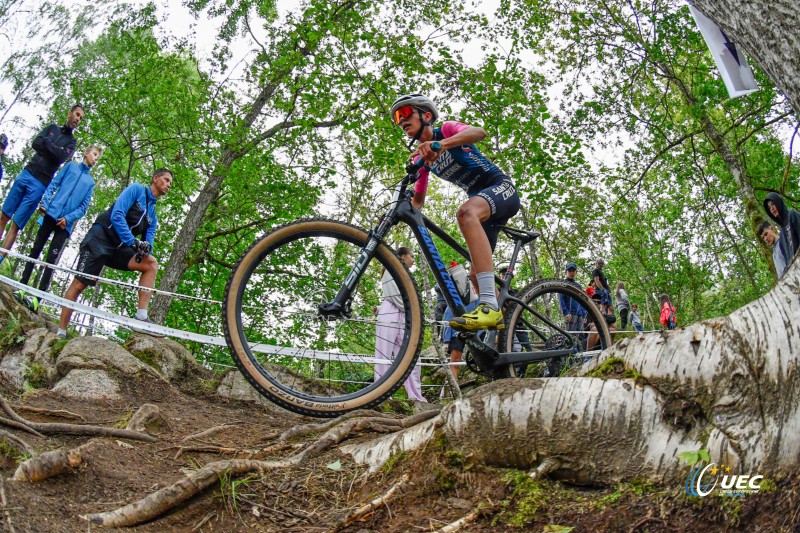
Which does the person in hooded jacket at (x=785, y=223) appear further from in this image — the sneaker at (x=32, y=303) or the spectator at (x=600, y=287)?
the sneaker at (x=32, y=303)

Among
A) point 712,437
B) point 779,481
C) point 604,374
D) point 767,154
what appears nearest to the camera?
point 779,481

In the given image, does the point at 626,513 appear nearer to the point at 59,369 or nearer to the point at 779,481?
the point at 779,481

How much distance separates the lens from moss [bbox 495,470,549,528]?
2328 millimetres

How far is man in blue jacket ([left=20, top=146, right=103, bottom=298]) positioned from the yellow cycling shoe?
6.18 meters

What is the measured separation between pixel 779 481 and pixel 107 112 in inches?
687

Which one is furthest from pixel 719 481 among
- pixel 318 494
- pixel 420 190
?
pixel 420 190

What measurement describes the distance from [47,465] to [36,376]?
3.43m

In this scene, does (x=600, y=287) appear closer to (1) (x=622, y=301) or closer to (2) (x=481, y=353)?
(1) (x=622, y=301)

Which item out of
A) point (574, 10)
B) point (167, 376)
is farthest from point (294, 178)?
point (167, 376)

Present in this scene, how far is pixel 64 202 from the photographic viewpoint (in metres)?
8.06

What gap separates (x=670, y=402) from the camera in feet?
7.98

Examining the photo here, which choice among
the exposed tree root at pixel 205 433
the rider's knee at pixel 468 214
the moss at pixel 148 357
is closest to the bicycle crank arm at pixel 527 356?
the rider's knee at pixel 468 214

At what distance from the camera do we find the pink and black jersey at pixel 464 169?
15.1 feet

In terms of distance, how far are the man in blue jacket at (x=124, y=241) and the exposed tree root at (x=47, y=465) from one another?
4154 mm
